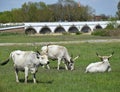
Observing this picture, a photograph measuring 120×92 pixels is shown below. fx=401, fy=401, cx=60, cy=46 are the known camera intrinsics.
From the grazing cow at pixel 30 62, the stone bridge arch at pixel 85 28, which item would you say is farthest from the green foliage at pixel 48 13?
the grazing cow at pixel 30 62

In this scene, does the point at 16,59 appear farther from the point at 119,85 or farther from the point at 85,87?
the point at 119,85

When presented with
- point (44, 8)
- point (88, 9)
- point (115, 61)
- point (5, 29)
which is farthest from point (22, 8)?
point (115, 61)

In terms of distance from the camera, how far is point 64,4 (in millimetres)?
191875

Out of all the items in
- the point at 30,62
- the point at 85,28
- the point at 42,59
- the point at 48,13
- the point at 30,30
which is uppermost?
the point at 42,59

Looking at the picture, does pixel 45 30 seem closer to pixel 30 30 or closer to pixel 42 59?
pixel 30 30

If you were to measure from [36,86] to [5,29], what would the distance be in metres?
116

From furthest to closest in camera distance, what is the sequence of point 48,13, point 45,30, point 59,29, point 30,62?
point 48,13, point 59,29, point 45,30, point 30,62

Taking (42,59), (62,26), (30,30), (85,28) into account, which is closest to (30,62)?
(42,59)

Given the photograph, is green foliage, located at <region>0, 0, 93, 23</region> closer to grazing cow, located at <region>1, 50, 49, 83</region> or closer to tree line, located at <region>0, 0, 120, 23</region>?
tree line, located at <region>0, 0, 120, 23</region>

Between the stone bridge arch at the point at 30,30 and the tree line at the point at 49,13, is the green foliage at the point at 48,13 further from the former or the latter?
the stone bridge arch at the point at 30,30

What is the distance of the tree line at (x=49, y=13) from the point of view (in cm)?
17812

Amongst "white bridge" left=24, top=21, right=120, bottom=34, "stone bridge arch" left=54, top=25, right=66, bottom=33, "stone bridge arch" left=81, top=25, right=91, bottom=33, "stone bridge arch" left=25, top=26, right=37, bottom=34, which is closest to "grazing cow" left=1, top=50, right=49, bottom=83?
"stone bridge arch" left=25, top=26, right=37, bottom=34

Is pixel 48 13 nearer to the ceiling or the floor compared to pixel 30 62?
nearer to the floor

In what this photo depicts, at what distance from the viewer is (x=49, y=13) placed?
182 m
